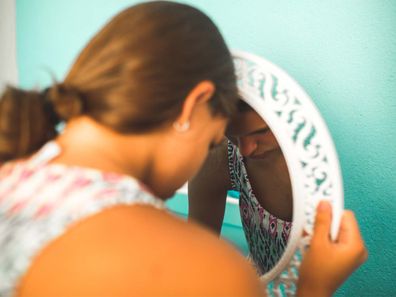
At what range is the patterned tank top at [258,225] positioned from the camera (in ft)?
2.35

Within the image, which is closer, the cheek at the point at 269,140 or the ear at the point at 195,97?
the ear at the point at 195,97

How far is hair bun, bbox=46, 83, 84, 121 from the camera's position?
44cm

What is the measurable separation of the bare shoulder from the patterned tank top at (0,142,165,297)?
0.01 metres

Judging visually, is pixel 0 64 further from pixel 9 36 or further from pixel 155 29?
pixel 155 29

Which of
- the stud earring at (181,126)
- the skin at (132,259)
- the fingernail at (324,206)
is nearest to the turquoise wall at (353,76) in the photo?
the fingernail at (324,206)

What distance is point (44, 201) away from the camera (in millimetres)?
383

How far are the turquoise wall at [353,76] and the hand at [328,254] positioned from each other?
0.21 metres

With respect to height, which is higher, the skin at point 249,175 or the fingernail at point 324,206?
the fingernail at point 324,206

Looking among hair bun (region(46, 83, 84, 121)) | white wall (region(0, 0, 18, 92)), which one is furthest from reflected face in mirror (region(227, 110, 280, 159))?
white wall (region(0, 0, 18, 92))

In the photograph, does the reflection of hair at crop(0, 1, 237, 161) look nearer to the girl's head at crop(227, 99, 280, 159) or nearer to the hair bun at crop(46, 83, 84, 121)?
the hair bun at crop(46, 83, 84, 121)

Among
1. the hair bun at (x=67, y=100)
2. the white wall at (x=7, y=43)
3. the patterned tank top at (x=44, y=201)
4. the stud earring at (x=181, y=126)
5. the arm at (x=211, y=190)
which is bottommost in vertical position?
the arm at (x=211, y=190)

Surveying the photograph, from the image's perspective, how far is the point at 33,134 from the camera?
0.45 metres

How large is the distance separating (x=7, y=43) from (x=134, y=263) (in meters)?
1.18

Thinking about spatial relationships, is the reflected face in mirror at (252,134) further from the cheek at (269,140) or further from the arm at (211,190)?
the arm at (211,190)
